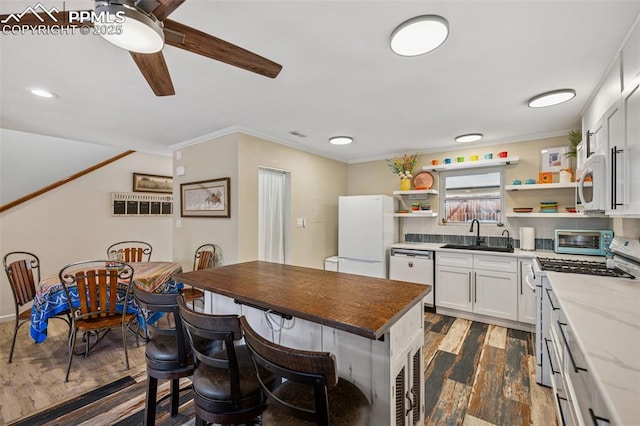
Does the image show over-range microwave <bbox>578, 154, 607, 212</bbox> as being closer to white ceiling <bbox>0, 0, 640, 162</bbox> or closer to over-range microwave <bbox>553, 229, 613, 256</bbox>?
white ceiling <bbox>0, 0, 640, 162</bbox>

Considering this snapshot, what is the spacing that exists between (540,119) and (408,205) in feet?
6.80

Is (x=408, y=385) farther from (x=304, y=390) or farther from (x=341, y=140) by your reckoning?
(x=341, y=140)

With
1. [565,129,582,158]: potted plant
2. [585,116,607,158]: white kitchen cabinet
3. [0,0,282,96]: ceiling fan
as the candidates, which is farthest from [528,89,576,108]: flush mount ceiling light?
[0,0,282,96]: ceiling fan

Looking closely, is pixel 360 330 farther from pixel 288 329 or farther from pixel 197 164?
pixel 197 164

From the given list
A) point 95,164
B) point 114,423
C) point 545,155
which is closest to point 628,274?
point 545,155

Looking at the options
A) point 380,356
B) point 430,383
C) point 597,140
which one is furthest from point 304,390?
point 597,140

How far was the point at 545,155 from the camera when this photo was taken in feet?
11.6

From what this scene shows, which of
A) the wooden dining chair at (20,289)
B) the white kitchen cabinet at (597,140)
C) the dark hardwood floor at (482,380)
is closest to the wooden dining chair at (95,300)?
the wooden dining chair at (20,289)

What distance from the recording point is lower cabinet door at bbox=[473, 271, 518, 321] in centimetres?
325

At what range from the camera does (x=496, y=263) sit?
3.36m

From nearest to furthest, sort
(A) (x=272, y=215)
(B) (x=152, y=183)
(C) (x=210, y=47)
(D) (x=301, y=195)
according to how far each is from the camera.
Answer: (C) (x=210, y=47) → (A) (x=272, y=215) → (D) (x=301, y=195) → (B) (x=152, y=183)

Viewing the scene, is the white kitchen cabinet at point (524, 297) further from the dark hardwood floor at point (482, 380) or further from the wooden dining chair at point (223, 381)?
the wooden dining chair at point (223, 381)

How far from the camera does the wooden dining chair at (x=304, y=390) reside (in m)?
0.86

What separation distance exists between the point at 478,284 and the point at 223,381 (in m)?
3.28
